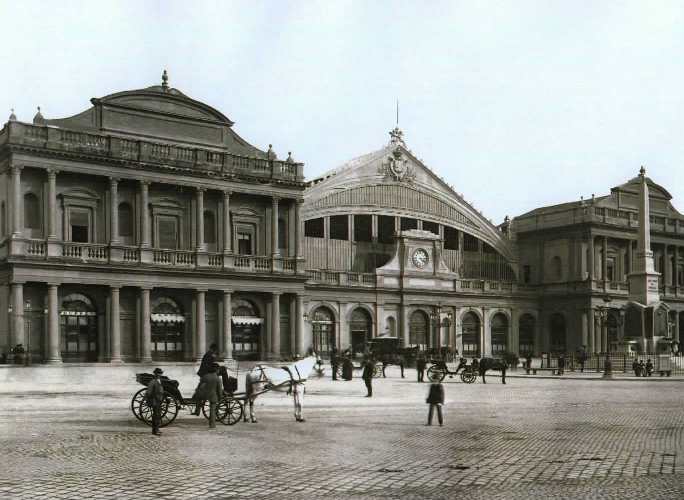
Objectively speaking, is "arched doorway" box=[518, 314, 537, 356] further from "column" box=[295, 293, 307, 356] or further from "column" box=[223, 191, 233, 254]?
"column" box=[223, 191, 233, 254]

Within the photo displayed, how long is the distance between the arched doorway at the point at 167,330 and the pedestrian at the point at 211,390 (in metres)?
29.1

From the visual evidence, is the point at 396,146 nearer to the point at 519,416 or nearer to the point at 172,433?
the point at 519,416

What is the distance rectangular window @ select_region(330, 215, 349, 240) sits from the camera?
61.5 m

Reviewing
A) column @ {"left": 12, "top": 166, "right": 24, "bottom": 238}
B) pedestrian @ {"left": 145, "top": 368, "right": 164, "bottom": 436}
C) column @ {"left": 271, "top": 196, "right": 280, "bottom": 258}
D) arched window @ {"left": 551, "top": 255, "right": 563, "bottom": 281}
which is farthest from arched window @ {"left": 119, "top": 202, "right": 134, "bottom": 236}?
arched window @ {"left": 551, "top": 255, "right": 563, "bottom": 281}

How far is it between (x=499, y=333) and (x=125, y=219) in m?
32.9

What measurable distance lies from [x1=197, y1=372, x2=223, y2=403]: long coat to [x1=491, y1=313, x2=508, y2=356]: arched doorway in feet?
166

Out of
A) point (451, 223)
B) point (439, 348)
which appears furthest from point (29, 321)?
point (451, 223)

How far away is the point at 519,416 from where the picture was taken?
75.4 feet

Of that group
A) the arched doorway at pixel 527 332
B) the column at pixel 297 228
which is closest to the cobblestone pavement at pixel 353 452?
the column at pixel 297 228

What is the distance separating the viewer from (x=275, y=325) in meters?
52.0

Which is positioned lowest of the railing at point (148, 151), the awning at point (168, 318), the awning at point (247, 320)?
the awning at point (247, 320)

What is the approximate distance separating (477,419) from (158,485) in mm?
11488

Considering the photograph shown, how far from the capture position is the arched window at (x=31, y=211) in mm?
44844

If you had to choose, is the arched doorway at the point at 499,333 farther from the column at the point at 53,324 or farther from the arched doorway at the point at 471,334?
the column at the point at 53,324
